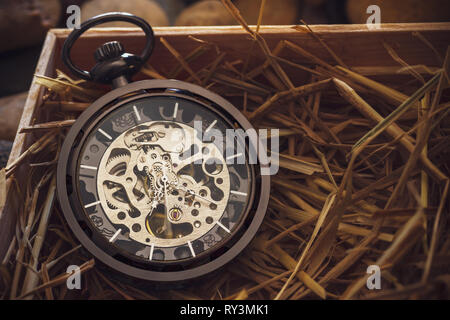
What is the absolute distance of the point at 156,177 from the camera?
0.97 meters

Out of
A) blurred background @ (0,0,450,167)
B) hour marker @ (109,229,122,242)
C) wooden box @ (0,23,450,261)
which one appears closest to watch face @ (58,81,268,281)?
hour marker @ (109,229,122,242)

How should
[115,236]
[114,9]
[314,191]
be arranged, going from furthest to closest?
1. [114,9]
2. [314,191]
3. [115,236]

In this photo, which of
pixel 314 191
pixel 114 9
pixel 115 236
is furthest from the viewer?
pixel 114 9

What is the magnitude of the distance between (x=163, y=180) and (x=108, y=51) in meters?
0.31

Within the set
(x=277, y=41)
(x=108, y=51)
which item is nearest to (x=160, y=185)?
(x=108, y=51)

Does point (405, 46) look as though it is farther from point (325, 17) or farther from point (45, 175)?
point (45, 175)

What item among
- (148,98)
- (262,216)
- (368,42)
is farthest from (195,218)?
(368,42)

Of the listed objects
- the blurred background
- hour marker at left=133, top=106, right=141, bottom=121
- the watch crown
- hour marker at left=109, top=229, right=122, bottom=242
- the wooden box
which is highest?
the blurred background

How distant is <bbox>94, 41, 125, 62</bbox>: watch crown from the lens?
3.31ft

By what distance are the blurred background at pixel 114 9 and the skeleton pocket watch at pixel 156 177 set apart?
1.31 feet

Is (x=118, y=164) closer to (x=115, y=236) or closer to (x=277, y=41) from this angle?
(x=115, y=236)

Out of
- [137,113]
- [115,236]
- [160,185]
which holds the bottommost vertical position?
[115,236]

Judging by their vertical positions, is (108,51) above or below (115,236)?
above

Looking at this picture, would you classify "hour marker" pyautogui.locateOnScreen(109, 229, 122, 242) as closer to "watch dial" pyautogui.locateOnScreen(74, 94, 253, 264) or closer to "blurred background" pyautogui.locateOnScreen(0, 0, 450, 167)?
"watch dial" pyautogui.locateOnScreen(74, 94, 253, 264)
